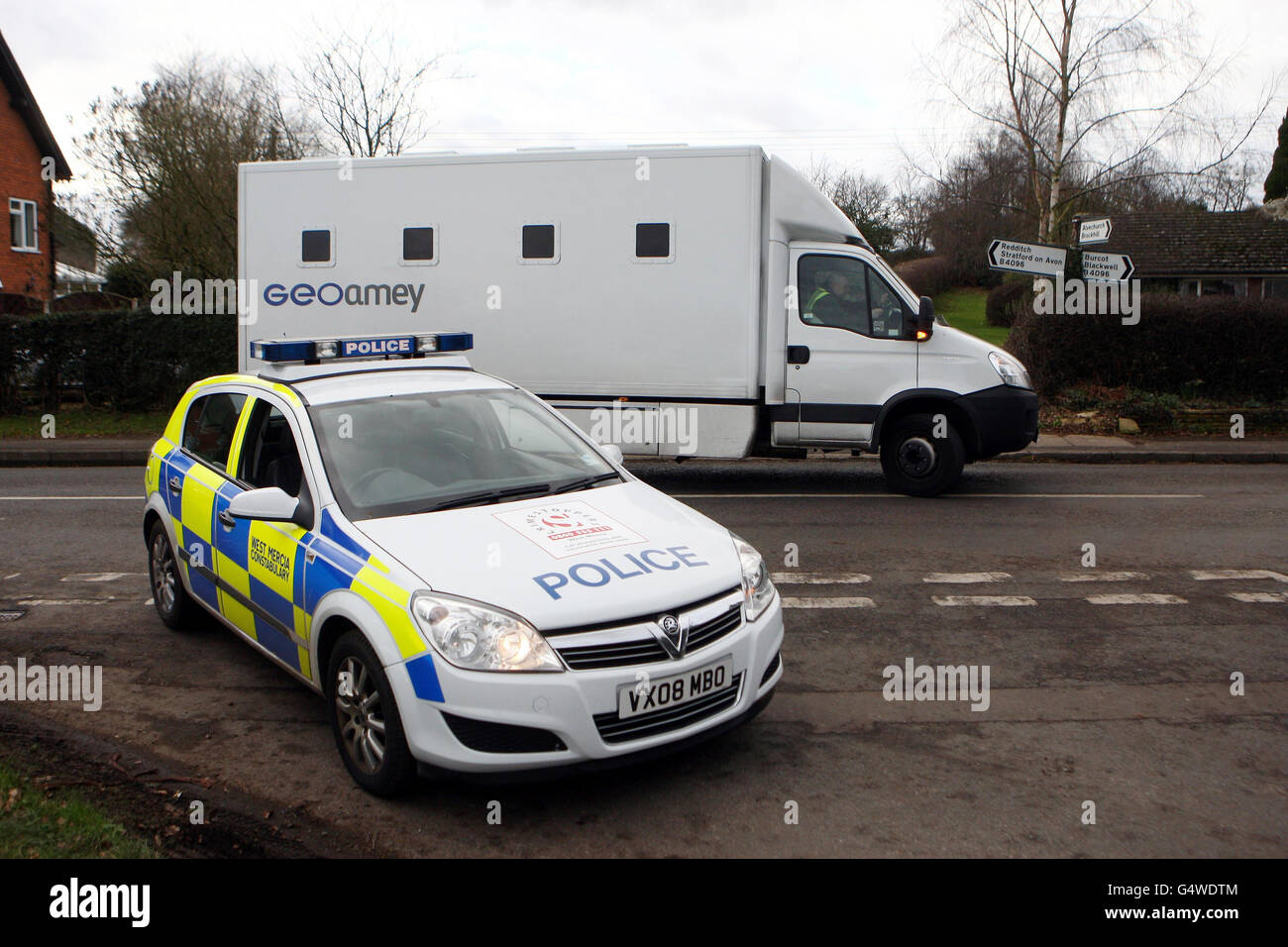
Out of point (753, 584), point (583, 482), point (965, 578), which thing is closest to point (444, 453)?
point (583, 482)

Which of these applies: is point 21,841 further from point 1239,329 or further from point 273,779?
point 1239,329

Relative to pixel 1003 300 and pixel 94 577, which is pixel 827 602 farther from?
pixel 1003 300

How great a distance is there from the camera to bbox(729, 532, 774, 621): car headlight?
4391 millimetres

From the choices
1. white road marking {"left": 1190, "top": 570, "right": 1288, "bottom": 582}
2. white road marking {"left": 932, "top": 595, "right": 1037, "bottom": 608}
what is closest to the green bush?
white road marking {"left": 1190, "top": 570, "right": 1288, "bottom": 582}

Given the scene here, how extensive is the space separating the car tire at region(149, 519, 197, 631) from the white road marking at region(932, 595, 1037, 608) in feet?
15.2

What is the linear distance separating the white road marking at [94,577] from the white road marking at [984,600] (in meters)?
5.76

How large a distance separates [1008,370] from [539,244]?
492 cm

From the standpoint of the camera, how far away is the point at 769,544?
28.6 ft

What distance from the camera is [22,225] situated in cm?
3444

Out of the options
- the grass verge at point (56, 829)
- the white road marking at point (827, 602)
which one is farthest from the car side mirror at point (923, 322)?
the grass verge at point (56, 829)

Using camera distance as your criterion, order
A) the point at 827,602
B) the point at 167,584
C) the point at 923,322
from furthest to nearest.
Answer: the point at 923,322
the point at 827,602
the point at 167,584

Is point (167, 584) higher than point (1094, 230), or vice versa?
point (1094, 230)

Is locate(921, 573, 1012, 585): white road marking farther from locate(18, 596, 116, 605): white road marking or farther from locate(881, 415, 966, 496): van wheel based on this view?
locate(18, 596, 116, 605): white road marking

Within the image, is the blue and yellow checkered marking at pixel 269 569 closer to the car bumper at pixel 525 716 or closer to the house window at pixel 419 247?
the car bumper at pixel 525 716
